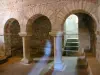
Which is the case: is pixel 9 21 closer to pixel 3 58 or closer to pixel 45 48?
pixel 3 58

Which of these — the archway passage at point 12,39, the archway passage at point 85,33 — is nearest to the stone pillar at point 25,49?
the archway passage at point 12,39

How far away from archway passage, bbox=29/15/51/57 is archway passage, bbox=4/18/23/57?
0.85m

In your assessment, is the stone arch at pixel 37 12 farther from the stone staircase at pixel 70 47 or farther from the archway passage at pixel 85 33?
the stone staircase at pixel 70 47

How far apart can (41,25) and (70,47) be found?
8.09 feet

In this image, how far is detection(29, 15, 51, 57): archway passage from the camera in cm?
1018

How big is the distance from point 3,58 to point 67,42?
16.3 feet

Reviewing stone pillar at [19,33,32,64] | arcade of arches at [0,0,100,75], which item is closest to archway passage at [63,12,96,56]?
arcade of arches at [0,0,100,75]

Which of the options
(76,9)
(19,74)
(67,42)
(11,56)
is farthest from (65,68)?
(67,42)

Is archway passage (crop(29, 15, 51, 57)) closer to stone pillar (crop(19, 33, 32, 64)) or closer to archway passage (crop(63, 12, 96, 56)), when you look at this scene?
archway passage (crop(63, 12, 96, 56))

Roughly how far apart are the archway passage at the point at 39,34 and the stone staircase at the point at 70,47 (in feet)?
4.82

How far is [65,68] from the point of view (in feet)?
22.9

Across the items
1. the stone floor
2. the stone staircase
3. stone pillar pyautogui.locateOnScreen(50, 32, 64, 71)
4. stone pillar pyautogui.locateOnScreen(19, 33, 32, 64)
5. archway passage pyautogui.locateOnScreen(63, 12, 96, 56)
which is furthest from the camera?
the stone staircase

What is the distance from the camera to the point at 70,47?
1104cm

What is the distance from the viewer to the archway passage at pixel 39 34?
33.4ft
